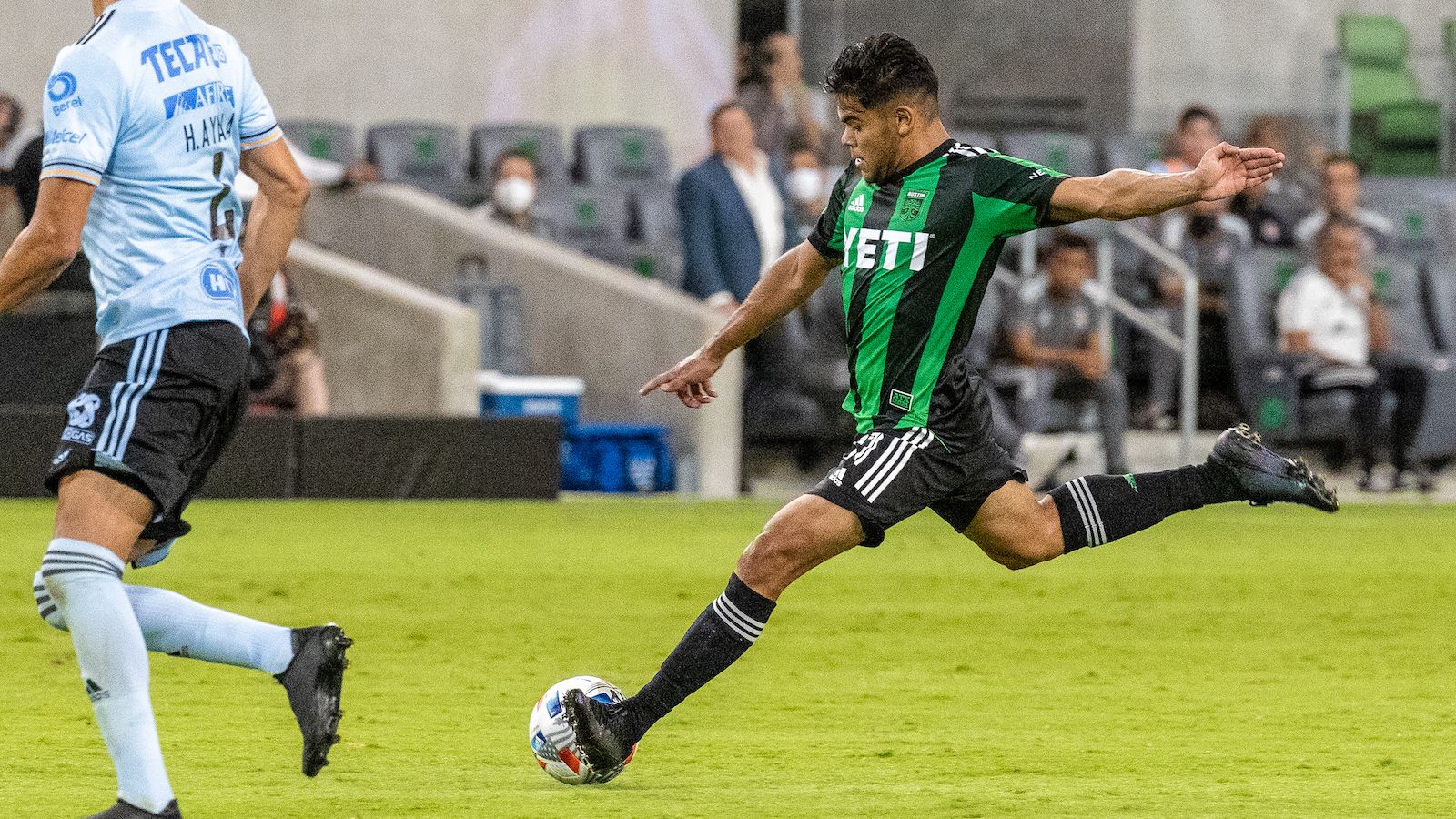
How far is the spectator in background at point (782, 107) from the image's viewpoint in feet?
53.8

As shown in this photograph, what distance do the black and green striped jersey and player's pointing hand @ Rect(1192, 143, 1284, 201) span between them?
41 cm

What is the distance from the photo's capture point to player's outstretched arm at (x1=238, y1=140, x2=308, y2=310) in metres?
4.77

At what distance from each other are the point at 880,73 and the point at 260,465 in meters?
8.65

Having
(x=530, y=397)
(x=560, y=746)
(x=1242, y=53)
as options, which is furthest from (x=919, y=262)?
Answer: (x=1242, y=53)

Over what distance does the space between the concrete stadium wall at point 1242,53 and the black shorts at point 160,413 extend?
16.8 meters

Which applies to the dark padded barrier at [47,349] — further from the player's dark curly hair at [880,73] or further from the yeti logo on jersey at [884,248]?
the player's dark curly hair at [880,73]

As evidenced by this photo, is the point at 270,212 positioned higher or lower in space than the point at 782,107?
lower

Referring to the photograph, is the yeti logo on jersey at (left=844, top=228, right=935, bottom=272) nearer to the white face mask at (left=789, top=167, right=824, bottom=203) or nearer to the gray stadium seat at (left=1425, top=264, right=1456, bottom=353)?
the white face mask at (left=789, top=167, right=824, bottom=203)

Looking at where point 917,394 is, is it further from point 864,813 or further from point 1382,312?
point 1382,312

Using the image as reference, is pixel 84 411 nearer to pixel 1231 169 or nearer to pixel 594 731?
pixel 594 731

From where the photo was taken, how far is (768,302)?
217 inches

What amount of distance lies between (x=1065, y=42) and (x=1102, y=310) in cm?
687

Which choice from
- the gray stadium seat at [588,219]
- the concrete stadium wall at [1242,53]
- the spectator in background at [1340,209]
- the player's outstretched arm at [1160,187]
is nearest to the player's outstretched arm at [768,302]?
the player's outstretched arm at [1160,187]

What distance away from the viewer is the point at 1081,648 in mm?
7594
